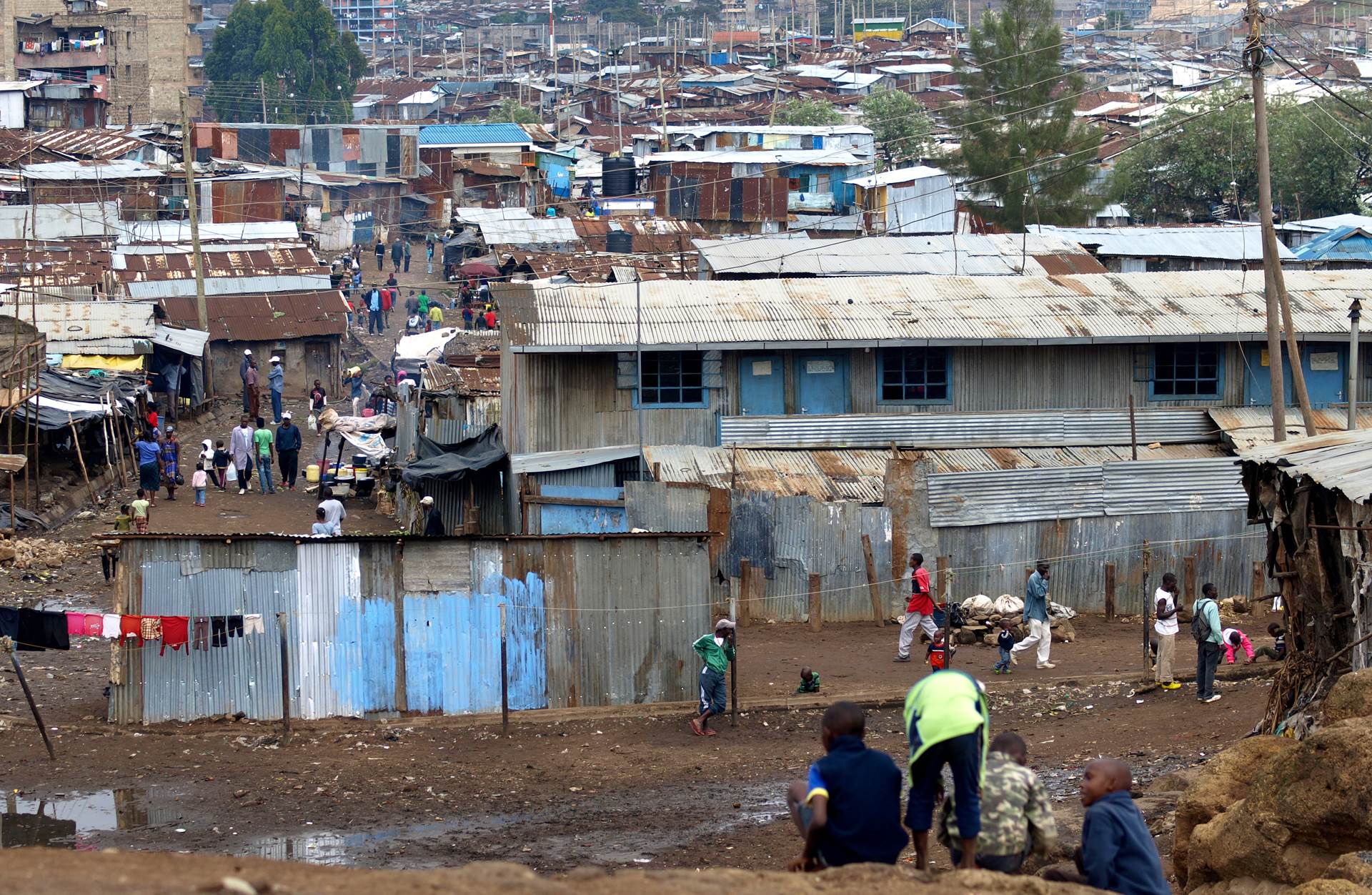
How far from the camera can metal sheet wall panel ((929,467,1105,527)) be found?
696 inches

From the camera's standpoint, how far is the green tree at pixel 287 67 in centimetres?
9081

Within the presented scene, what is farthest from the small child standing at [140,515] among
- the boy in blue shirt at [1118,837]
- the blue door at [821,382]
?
the boy in blue shirt at [1118,837]

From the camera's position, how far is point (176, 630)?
1284 centimetres

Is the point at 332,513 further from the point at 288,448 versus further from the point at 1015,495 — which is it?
the point at 1015,495

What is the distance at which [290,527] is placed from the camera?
21328mm

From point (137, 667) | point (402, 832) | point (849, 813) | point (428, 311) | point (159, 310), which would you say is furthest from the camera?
point (428, 311)

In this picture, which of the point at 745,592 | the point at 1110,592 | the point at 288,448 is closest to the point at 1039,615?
the point at 1110,592

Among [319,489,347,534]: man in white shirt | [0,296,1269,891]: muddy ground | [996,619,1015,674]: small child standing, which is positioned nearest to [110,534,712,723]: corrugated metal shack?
[0,296,1269,891]: muddy ground

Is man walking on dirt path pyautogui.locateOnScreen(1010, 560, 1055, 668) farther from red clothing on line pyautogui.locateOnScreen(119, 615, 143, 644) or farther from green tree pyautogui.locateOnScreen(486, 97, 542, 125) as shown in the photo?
green tree pyautogui.locateOnScreen(486, 97, 542, 125)

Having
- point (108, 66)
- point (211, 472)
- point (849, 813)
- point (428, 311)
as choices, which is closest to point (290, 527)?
point (211, 472)

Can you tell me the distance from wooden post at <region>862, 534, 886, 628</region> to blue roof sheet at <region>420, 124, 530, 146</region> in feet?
160

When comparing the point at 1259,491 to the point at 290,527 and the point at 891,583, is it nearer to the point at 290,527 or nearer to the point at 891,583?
the point at 891,583

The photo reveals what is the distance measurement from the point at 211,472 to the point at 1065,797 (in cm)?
1676

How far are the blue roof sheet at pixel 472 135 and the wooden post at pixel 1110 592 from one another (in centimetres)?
4936
